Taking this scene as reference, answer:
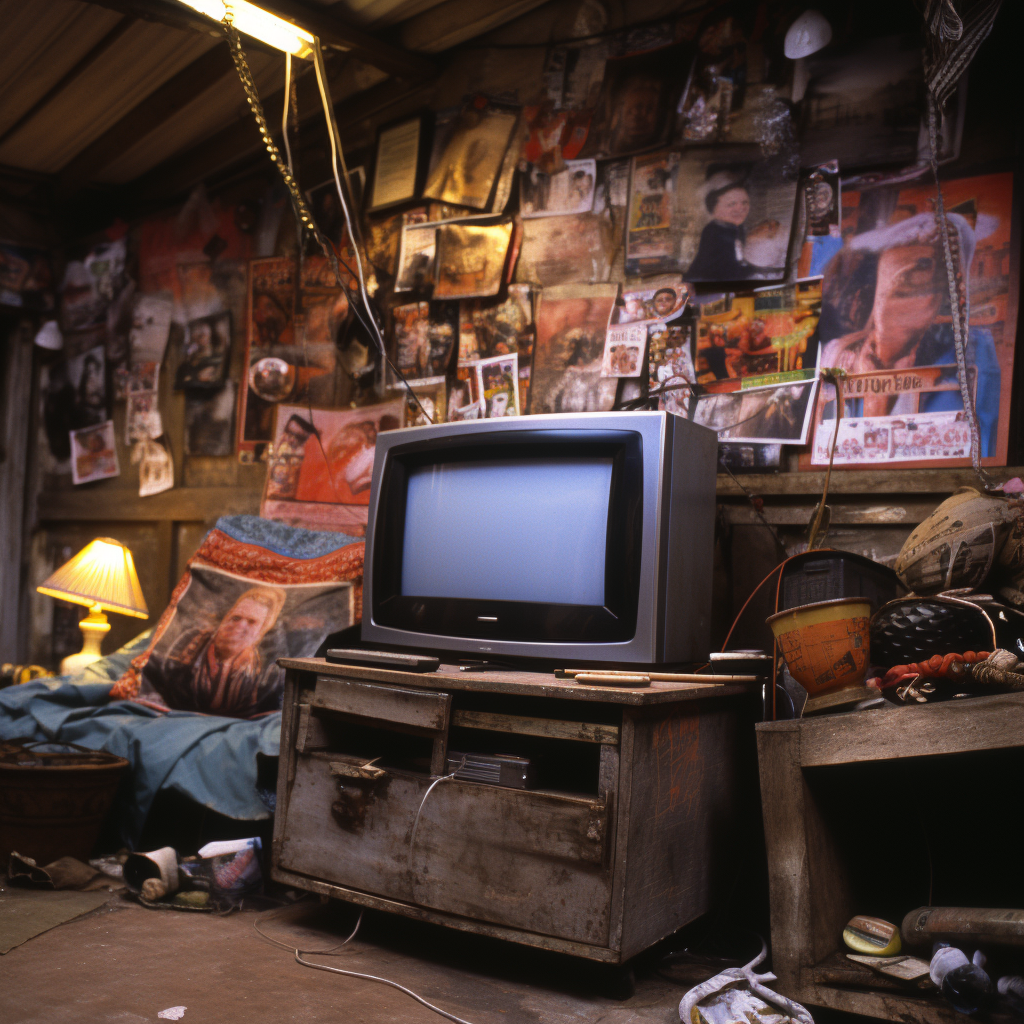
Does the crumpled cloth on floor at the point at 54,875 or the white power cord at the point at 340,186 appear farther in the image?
the white power cord at the point at 340,186

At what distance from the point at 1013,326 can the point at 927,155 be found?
0.49 metres

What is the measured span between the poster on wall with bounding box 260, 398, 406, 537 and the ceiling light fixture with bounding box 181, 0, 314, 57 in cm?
120

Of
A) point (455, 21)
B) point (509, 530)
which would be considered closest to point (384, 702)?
point (509, 530)

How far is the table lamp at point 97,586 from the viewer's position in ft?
11.3

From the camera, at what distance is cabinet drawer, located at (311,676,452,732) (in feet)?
6.11

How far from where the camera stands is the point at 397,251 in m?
3.30

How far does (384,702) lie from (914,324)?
63.2 inches

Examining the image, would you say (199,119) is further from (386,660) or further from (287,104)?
(386,660)

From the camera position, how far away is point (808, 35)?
2.36 metres

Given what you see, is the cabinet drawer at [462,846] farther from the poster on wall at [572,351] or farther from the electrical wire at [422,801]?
the poster on wall at [572,351]

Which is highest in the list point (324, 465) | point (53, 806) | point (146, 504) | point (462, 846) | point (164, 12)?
point (164, 12)

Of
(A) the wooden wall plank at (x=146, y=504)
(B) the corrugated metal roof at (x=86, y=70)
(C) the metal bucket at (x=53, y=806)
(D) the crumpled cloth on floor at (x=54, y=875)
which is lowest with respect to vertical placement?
(D) the crumpled cloth on floor at (x=54, y=875)

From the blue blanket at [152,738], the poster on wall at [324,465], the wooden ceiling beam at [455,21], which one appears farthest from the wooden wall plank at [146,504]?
the wooden ceiling beam at [455,21]

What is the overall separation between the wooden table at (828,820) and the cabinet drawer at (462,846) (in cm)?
34
